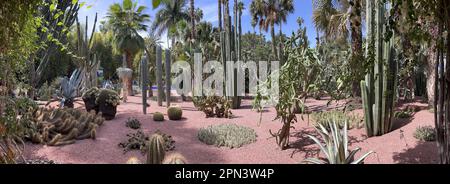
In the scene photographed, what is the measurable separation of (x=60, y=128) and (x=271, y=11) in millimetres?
21725

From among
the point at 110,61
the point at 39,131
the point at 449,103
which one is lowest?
the point at 39,131

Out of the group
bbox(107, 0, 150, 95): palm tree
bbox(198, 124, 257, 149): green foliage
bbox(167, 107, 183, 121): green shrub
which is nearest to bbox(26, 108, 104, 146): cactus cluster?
bbox(198, 124, 257, 149): green foliage

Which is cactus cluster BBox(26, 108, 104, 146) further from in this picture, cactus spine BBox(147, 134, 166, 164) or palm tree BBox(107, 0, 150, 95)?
palm tree BBox(107, 0, 150, 95)

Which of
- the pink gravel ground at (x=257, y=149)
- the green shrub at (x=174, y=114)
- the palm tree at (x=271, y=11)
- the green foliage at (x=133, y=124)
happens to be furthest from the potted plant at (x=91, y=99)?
the palm tree at (x=271, y=11)

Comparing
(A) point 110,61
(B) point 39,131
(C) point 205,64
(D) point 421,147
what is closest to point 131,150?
(B) point 39,131

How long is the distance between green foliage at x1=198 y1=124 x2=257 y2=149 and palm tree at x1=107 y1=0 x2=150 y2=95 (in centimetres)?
1547

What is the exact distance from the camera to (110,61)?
98.0 feet

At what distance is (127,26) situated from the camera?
2125 cm

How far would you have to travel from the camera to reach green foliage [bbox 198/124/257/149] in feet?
20.9

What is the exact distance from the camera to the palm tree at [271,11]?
25.1 metres

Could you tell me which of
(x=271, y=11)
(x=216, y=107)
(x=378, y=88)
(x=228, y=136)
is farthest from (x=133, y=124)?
(x=271, y=11)

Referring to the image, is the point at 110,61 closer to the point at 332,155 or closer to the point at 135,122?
the point at 135,122
